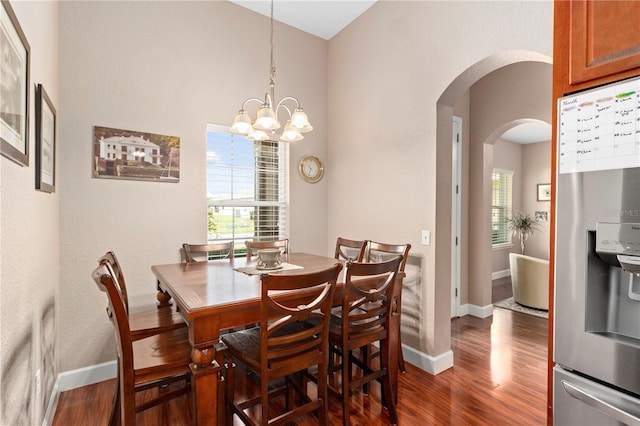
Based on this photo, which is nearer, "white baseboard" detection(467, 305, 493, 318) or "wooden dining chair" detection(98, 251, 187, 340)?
"wooden dining chair" detection(98, 251, 187, 340)

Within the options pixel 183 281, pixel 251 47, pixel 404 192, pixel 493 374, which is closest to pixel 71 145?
pixel 183 281

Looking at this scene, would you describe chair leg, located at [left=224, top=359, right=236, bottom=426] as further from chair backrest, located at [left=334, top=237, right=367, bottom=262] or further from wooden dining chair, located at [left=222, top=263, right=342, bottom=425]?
chair backrest, located at [left=334, top=237, right=367, bottom=262]

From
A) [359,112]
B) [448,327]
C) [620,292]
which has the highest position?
[359,112]

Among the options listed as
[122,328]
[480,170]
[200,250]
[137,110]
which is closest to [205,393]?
[122,328]

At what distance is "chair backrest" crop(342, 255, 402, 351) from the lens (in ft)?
5.80

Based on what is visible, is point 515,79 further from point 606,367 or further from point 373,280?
point 606,367

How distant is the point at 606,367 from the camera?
40.1 inches

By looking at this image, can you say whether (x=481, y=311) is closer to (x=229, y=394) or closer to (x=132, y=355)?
(x=229, y=394)

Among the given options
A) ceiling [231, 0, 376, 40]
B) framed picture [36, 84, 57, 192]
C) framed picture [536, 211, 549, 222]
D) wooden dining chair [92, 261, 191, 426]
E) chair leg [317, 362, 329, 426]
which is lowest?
chair leg [317, 362, 329, 426]

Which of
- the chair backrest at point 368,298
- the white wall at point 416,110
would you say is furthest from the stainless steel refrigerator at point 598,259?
the white wall at point 416,110

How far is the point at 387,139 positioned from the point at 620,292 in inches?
89.0

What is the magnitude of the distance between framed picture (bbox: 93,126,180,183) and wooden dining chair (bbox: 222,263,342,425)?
5.43 feet

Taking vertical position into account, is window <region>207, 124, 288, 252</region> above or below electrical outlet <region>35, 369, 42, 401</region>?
above

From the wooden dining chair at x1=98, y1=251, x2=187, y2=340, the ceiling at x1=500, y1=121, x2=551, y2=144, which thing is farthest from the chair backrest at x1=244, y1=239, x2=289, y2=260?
the ceiling at x1=500, y1=121, x2=551, y2=144
